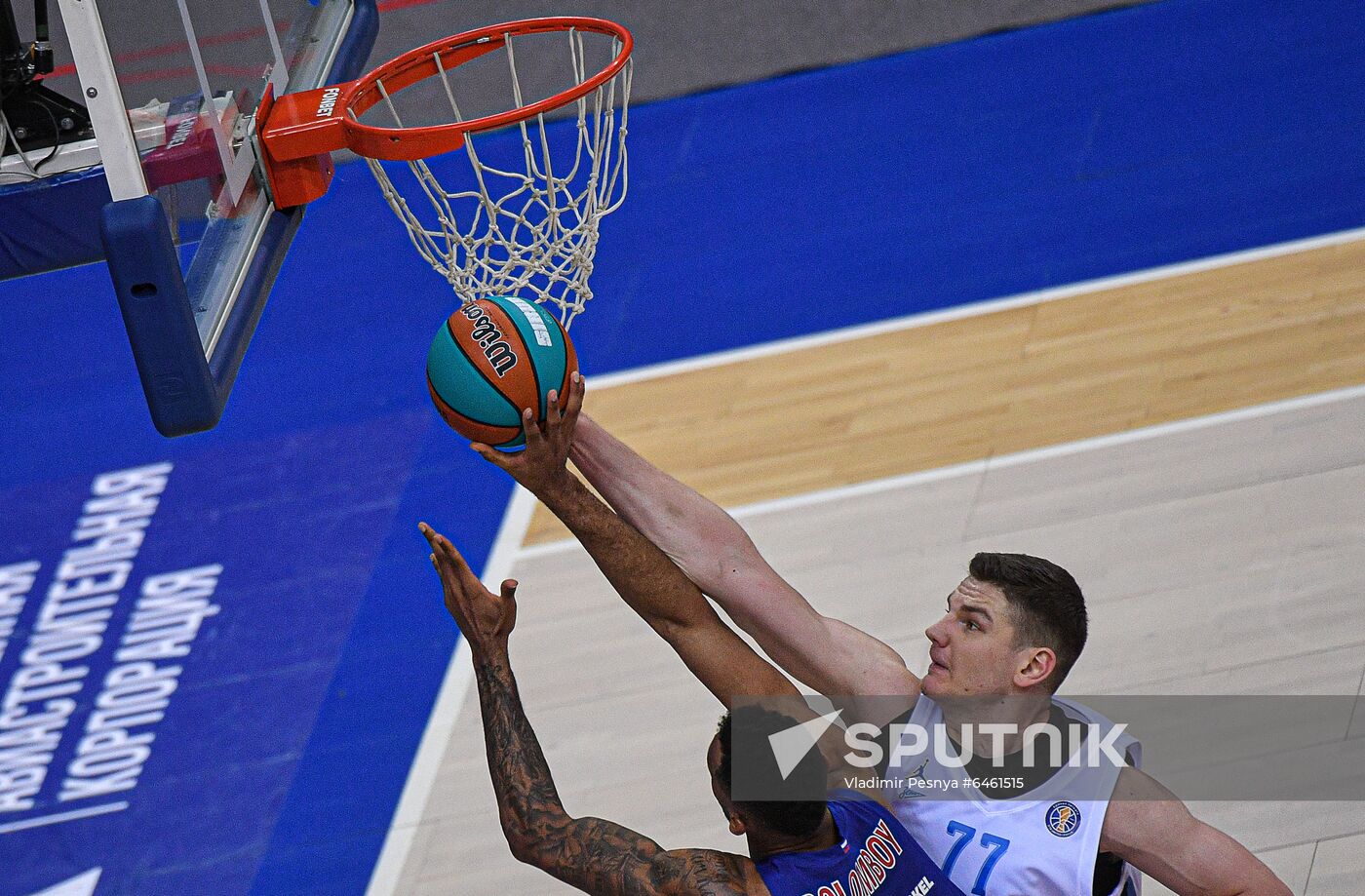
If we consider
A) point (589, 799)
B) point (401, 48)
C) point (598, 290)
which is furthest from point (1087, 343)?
point (401, 48)

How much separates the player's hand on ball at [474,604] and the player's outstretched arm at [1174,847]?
1.24m

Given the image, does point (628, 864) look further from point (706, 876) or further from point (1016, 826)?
point (1016, 826)

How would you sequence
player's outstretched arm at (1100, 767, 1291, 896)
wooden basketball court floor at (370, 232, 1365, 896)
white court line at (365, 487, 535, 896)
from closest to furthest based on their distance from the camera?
player's outstretched arm at (1100, 767, 1291, 896)
white court line at (365, 487, 535, 896)
wooden basketball court floor at (370, 232, 1365, 896)

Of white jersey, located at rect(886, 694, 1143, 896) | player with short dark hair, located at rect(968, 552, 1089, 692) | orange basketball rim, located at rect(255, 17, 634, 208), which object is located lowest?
white jersey, located at rect(886, 694, 1143, 896)

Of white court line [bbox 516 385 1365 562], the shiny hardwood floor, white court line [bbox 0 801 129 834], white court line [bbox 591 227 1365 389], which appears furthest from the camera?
white court line [bbox 591 227 1365 389]

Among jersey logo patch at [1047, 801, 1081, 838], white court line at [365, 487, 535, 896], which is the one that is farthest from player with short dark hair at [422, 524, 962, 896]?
white court line at [365, 487, 535, 896]

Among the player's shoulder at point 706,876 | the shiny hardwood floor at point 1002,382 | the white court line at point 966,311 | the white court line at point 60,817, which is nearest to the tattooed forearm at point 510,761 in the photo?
the player's shoulder at point 706,876

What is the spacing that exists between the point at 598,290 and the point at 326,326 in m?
1.46

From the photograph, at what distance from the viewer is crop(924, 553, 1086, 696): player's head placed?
9.99 feet

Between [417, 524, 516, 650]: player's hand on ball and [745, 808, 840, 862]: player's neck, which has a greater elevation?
[417, 524, 516, 650]: player's hand on ball

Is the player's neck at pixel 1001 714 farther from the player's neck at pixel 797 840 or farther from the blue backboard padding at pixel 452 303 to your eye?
the blue backboard padding at pixel 452 303

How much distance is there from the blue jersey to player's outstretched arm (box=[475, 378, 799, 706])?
305 mm

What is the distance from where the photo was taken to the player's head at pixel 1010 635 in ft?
9.99

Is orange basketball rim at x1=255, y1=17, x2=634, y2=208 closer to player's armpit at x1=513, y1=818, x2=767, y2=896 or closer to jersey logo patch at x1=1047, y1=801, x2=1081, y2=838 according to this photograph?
player's armpit at x1=513, y1=818, x2=767, y2=896
